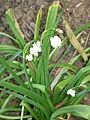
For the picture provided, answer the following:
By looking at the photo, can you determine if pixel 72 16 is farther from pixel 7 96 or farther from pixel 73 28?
pixel 7 96

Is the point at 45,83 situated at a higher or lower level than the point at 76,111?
higher

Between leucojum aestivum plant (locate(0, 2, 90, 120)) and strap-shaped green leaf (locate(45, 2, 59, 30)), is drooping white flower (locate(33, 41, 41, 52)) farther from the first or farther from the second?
strap-shaped green leaf (locate(45, 2, 59, 30))

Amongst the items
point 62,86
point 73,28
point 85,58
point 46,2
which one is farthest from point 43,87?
point 46,2

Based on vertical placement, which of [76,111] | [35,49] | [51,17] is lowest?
[76,111]

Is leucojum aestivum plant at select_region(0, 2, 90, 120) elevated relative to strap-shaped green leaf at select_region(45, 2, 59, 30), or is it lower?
lower

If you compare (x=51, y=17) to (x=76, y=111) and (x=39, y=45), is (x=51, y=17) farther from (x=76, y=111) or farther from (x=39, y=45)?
(x=76, y=111)

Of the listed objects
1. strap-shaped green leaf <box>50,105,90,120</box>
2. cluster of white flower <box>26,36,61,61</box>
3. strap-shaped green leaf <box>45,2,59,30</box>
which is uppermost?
strap-shaped green leaf <box>45,2,59,30</box>

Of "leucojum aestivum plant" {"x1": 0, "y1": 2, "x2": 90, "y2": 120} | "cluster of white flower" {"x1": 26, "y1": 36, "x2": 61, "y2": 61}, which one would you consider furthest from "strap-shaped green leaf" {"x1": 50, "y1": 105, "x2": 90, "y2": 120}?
"cluster of white flower" {"x1": 26, "y1": 36, "x2": 61, "y2": 61}

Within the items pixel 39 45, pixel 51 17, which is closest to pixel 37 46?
pixel 39 45

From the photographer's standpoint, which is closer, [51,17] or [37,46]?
[37,46]

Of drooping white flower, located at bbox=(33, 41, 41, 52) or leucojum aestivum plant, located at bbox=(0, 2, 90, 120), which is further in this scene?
leucojum aestivum plant, located at bbox=(0, 2, 90, 120)

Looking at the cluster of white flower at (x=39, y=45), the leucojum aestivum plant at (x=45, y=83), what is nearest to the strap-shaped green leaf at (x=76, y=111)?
the leucojum aestivum plant at (x=45, y=83)
